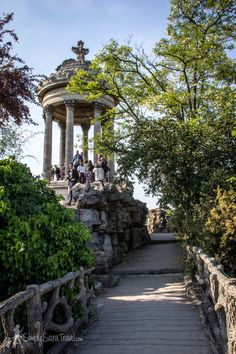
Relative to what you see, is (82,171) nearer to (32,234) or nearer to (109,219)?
(109,219)

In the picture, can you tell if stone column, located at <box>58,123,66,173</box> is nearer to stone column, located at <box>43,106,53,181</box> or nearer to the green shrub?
stone column, located at <box>43,106,53,181</box>

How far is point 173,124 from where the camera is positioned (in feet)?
38.6

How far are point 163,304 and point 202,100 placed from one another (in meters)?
8.64

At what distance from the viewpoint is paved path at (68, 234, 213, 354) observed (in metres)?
4.79

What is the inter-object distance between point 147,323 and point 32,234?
2.58 metres

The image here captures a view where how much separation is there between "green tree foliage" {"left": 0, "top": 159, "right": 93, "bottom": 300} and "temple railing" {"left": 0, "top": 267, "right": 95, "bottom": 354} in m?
0.30

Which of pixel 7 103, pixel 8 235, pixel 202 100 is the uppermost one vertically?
pixel 202 100

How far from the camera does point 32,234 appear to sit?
4863 millimetres

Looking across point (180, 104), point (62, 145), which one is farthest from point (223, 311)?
point (62, 145)

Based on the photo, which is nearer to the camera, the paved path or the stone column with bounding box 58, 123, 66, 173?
the paved path

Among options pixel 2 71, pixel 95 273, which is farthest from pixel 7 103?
pixel 95 273

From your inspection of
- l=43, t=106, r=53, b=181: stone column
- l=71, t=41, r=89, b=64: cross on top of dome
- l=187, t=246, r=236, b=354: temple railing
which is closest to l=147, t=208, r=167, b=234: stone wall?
l=43, t=106, r=53, b=181: stone column

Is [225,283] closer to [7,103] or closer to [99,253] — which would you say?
[7,103]

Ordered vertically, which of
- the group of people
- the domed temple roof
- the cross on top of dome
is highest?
the cross on top of dome
